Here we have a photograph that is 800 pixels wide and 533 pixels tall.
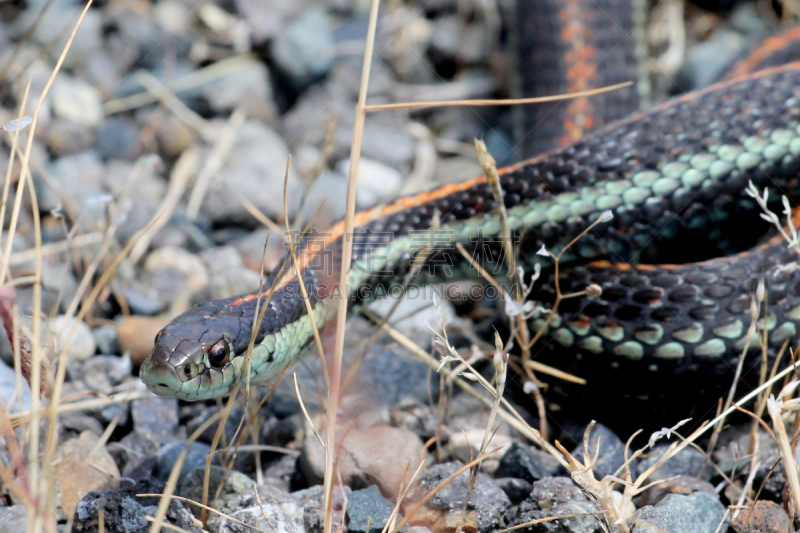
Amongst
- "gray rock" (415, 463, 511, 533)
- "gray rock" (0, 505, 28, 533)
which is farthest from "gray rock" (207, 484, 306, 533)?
"gray rock" (0, 505, 28, 533)

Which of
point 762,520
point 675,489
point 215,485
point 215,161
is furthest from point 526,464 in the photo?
point 215,161

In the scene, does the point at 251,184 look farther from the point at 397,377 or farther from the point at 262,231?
the point at 397,377

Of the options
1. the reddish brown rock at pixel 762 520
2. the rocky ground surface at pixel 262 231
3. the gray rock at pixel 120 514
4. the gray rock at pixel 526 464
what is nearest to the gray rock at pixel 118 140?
the rocky ground surface at pixel 262 231

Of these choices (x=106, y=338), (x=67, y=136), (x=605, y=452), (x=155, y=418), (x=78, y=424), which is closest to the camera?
(x=605, y=452)

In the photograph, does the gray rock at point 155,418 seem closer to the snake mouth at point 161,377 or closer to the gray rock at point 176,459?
the gray rock at point 176,459

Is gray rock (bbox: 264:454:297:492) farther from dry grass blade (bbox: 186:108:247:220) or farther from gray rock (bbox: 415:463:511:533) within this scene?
dry grass blade (bbox: 186:108:247:220)
